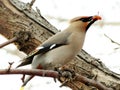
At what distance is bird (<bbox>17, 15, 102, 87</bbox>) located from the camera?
2256 mm

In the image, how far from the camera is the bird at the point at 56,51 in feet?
7.40

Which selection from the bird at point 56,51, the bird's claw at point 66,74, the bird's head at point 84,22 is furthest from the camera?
the bird's head at point 84,22

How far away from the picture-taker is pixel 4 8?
253 centimetres

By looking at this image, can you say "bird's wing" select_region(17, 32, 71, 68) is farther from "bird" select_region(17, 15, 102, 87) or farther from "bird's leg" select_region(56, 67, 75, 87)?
"bird's leg" select_region(56, 67, 75, 87)

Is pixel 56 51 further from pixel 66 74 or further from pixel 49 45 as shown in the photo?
pixel 66 74

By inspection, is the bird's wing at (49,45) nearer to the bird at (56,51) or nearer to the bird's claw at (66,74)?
the bird at (56,51)

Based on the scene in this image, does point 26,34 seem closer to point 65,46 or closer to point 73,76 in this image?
point 65,46

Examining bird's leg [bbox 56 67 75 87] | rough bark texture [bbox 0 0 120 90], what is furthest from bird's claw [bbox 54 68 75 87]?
rough bark texture [bbox 0 0 120 90]

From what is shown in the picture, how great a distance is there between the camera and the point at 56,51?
89.7 inches

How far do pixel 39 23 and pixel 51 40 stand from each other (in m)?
0.26

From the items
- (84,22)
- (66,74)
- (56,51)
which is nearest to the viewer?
(66,74)

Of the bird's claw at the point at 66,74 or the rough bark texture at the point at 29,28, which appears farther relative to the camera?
the rough bark texture at the point at 29,28

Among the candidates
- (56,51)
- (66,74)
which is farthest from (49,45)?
(66,74)

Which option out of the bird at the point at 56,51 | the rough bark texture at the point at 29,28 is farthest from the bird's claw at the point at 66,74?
the rough bark texture at the point at 29,28
